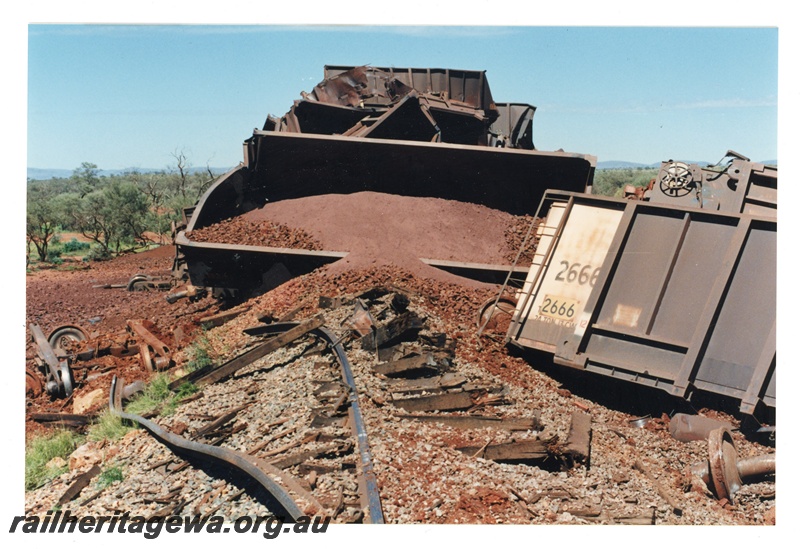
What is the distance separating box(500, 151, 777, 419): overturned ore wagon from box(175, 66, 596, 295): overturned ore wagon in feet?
6.18

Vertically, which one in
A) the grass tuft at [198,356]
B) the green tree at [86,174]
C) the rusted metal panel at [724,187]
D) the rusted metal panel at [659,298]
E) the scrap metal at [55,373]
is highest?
the green tree at [86,174]

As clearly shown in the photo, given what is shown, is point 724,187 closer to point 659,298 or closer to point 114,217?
point 659,298

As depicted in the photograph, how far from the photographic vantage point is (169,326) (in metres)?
9.64

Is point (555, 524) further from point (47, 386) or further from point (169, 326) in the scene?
point (169, 326)

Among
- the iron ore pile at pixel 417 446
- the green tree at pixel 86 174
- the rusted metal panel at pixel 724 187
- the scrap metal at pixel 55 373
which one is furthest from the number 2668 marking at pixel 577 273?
the green tree at pixel 86 174

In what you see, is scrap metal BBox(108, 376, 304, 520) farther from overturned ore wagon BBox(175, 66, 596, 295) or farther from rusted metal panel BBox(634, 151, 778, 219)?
rusted metal panel BBox(634, 151, 778, 219)

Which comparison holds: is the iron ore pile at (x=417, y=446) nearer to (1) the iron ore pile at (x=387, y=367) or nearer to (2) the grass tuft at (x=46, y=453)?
(1) the iron ore pile at (x=387, y=367)

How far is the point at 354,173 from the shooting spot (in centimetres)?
1076

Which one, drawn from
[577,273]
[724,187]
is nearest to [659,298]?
[577,273]

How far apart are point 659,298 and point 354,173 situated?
5579mm

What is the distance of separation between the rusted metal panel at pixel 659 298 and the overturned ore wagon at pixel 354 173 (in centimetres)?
189

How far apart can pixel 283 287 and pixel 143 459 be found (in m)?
3.94

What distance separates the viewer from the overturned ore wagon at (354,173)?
9.56m

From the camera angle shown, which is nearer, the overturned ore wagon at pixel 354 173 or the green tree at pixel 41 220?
the overturned ore wagon at pixel 354 173
